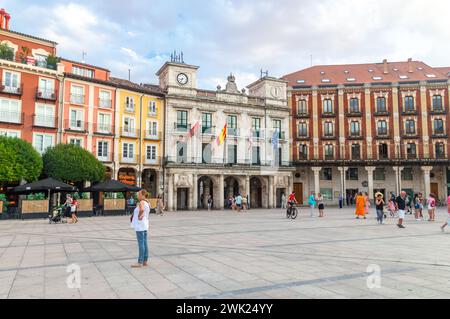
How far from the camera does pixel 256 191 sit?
46250mm

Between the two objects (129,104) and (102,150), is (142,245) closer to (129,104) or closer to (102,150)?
(102,150)

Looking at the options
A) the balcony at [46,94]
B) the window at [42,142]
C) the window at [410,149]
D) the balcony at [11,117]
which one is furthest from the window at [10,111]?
the window at [410,149]

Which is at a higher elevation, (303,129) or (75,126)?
(303,129)

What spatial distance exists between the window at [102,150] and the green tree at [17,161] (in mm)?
7208

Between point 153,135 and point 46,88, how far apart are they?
11723 millimetres

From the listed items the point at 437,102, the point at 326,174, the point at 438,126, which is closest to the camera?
the point at 438,126

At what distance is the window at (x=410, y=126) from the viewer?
1905 inches

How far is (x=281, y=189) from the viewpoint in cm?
4509

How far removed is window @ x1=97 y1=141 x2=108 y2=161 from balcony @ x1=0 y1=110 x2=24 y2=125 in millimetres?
7372

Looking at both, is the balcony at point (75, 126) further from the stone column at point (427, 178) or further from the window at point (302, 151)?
the stone column at point (427, 178)

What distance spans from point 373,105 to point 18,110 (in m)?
44.8

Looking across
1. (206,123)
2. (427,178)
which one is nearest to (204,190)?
(206,123)
